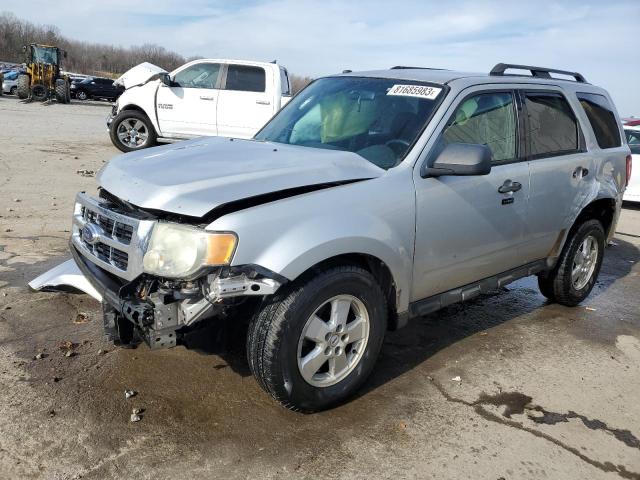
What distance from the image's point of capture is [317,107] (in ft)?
13.9

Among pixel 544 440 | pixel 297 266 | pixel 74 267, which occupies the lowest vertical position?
pixel 544 440

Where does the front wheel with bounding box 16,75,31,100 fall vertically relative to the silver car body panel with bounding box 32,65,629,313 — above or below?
above

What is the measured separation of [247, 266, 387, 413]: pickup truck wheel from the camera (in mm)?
2898

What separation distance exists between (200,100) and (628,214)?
857cm

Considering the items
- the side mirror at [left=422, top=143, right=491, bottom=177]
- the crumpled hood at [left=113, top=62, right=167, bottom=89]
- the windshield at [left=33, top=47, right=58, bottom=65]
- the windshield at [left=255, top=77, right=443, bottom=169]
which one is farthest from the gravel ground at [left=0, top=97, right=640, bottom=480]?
the windshield at [left=33, top=47, right=58, bottom=65]

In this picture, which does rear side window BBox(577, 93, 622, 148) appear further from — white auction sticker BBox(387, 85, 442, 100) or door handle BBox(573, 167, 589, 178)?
white auction sticker BBox(387, 85, 442, 100)

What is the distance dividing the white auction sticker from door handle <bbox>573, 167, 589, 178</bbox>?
1600 mm

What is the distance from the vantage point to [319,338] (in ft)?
10.2

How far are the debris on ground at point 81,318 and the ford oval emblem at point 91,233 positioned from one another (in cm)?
112

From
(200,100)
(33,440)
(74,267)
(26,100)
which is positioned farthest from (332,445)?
(26,100)

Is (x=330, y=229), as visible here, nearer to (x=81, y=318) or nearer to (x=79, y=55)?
(x=81, y=318)

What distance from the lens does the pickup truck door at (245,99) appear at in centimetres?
1214

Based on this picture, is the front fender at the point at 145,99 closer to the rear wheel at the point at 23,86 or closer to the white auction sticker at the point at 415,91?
the white auction sticker at the point at 415,91

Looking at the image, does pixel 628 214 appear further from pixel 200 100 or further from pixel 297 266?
pixel 297 266
